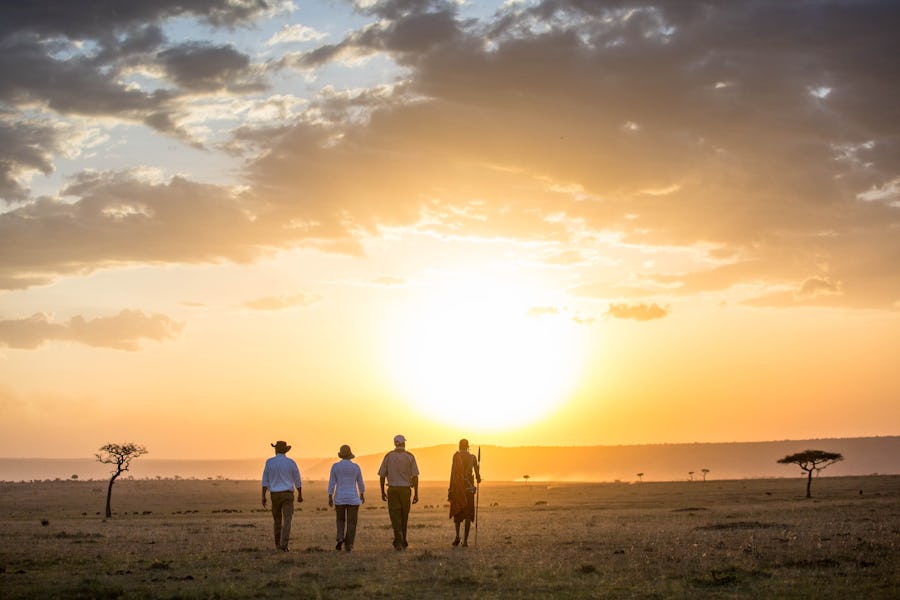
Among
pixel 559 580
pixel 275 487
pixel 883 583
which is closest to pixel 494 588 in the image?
pixel 559 580

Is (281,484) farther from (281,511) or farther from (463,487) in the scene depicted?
(463,487)

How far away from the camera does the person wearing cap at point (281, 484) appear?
77.2ft

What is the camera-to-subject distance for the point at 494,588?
15.2 meters

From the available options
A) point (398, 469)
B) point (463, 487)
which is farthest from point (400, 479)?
point (463, 487)

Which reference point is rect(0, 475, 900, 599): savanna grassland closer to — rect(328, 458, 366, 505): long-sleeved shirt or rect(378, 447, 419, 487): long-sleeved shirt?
rect(328, 458, 366, 505): long-sleeved shirt

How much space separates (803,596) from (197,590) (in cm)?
977

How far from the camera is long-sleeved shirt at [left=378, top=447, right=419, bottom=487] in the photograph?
24.8 metres

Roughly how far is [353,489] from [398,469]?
4.87 feet

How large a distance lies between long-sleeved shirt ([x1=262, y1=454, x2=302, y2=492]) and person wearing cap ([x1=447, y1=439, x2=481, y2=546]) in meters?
4.26

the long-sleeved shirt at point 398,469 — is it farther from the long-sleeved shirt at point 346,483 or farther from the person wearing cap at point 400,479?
the long-sleeved shirt at point 346,483

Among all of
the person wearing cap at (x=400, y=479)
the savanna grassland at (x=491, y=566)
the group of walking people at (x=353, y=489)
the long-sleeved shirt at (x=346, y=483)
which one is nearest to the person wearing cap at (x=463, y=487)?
the group of walking people at (x=353, y=489)

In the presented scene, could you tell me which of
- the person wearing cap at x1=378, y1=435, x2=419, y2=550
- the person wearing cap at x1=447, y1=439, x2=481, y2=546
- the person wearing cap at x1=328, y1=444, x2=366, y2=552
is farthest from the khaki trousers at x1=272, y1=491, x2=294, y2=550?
the person wearing cap at x1=447, y1=439, x2=481, y2=546

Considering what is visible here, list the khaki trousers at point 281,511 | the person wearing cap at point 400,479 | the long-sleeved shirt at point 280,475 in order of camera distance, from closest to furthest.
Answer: the khaki trousers at point 281,511, the long-sleeved shirt at point 280,475, the person wearing cap at point 400,479

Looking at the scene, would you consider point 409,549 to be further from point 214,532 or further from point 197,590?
point 214,532
